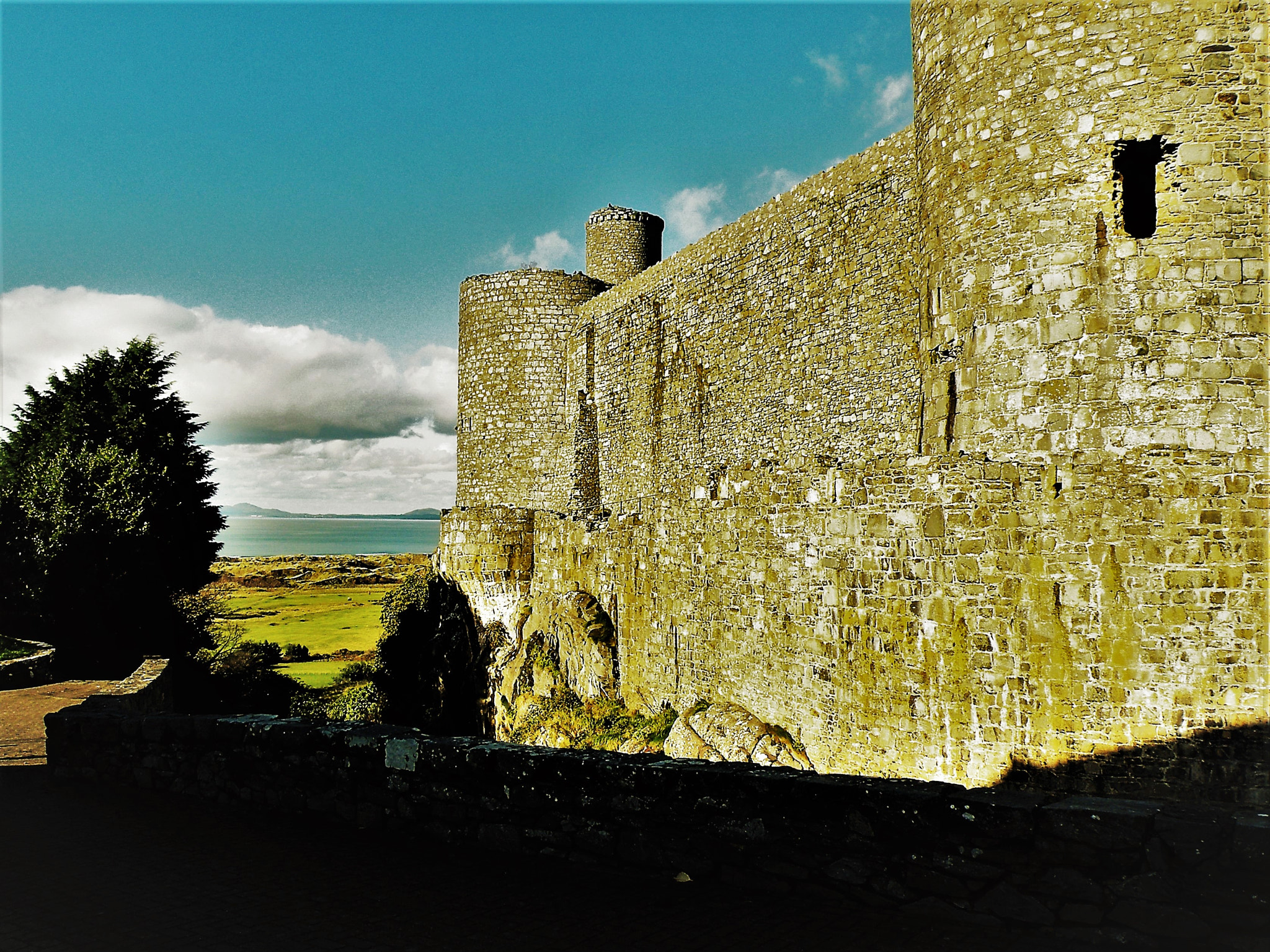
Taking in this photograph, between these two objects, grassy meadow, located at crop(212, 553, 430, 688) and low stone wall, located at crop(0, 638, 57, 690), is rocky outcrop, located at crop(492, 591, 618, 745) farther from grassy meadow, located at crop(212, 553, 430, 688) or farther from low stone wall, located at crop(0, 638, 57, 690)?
low stone wall, located at crop(0, 638, 57, 690)

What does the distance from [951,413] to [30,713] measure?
505 inches

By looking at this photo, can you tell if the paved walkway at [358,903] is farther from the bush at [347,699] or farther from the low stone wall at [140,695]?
the bush at [347,699]

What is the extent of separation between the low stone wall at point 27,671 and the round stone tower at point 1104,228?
16404 millimetres

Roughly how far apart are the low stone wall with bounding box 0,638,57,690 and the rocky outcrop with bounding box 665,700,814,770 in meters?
12.1

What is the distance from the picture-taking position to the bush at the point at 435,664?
18469 mm

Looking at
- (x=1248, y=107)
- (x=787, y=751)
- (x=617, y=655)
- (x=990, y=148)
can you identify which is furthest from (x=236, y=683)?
(x=1248, y=107)

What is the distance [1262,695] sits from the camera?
21.7 feet

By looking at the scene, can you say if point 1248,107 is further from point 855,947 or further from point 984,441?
point 855,947

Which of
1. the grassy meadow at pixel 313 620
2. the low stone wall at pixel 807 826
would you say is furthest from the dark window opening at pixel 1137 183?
the grassy meadow at pixel 313 620

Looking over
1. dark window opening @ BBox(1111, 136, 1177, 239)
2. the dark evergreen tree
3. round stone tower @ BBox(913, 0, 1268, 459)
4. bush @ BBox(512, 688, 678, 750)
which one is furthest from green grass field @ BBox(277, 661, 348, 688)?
dark window opening @ BBox(1111, 136, 1177, 239)

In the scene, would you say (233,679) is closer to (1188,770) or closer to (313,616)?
(313,616)

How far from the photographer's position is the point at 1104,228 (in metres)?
7.57

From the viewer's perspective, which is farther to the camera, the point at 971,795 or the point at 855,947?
the point at 971,795

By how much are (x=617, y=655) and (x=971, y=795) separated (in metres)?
10.4
